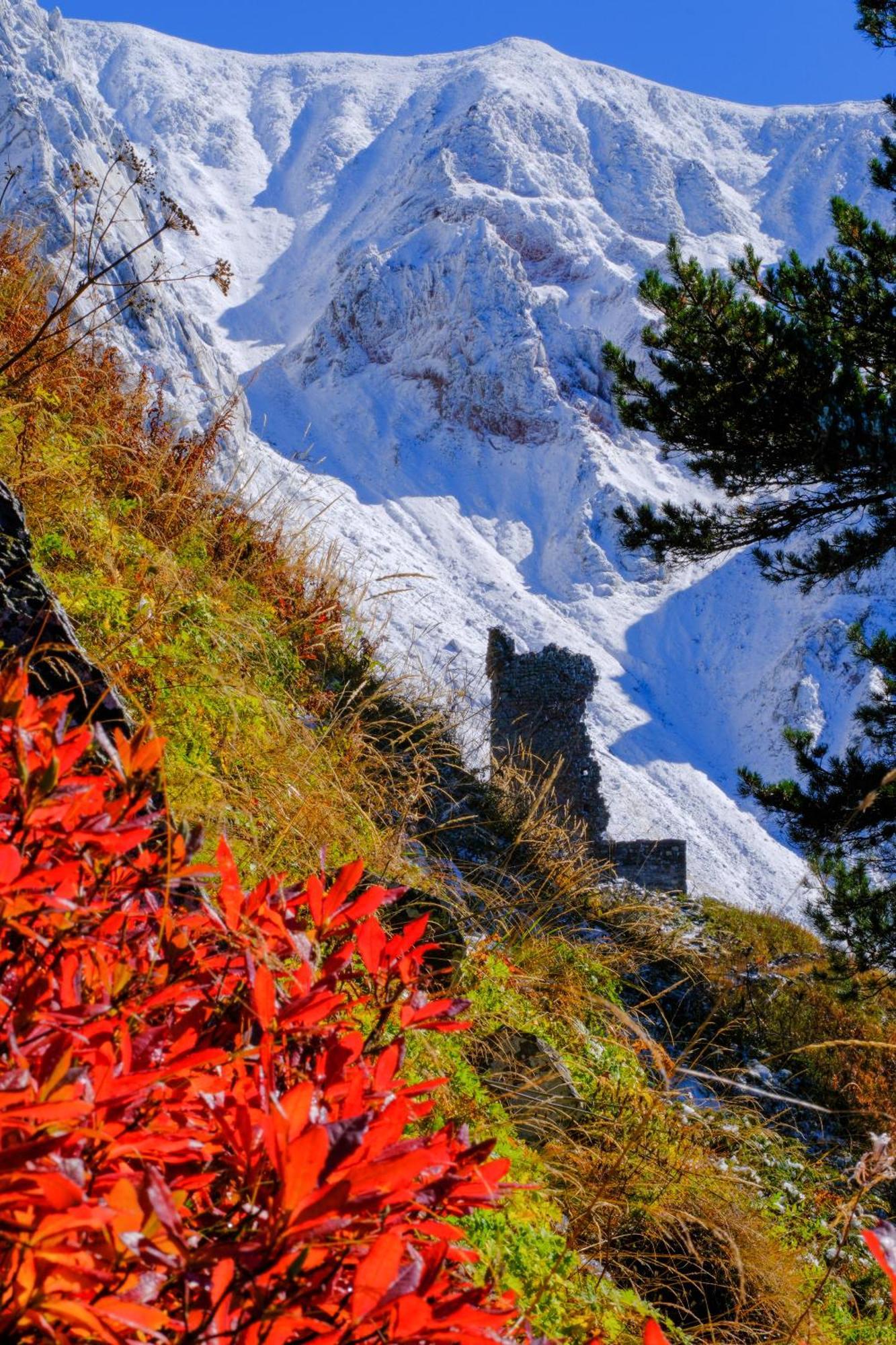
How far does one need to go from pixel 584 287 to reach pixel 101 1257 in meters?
99.7

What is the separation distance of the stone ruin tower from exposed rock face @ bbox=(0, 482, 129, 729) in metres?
10.0

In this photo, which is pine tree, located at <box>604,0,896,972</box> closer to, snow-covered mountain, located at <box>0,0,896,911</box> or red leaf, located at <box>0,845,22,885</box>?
red leaf, located at <box>0,845,22,885</box>

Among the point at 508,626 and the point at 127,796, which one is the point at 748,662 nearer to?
the point at 508,626

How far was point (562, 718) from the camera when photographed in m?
12.1

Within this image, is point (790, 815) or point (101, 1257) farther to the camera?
point (790, 815)

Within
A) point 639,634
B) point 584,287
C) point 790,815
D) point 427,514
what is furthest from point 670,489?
point 790,815

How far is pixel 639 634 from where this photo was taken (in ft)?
221

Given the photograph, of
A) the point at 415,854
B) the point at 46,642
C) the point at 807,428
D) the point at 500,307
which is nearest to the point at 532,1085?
the point at 415,854

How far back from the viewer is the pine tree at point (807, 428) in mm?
6242

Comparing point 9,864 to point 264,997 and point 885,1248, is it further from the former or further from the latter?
point 885,1248

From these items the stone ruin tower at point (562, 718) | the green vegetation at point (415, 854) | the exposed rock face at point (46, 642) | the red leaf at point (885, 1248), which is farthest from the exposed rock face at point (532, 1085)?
the stone ruin tower at point (562, 718)

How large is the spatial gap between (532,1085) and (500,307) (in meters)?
90.8

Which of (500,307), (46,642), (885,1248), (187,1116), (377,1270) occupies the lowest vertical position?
(46,642)

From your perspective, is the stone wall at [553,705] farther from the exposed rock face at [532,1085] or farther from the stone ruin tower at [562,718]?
the exposed rock face at [532,1085]
